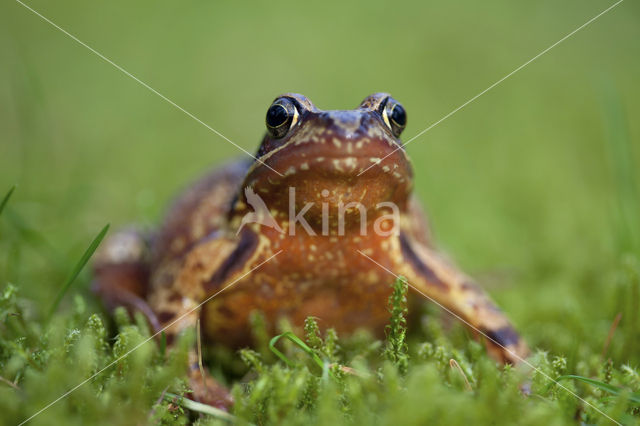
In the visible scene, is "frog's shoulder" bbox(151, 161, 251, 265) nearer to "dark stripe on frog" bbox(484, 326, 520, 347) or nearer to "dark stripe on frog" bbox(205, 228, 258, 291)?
"dark stripe on frog" bbox(205, 228, 258, 291)

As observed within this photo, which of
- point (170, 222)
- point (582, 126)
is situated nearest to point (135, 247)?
point (170, 222)

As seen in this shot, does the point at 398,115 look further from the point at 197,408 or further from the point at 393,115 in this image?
the point at 197,408

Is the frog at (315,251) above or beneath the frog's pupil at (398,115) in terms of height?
beneath

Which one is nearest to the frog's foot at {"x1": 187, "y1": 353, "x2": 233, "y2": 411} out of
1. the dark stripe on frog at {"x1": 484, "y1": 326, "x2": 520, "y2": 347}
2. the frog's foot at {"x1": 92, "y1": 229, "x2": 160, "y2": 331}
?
the frog's foot at {"x1": 92, "y1": 229, "x2": 160, "y2": 331}

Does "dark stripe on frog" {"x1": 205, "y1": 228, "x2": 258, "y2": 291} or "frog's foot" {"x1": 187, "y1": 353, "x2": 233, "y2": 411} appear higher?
"dark stripe on frog" {"x1": 205, "y1": 228, "x2": 258, "y2": 291}

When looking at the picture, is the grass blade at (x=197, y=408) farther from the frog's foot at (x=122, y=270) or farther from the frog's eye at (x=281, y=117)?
the frog's eye at (x=281, y=117)

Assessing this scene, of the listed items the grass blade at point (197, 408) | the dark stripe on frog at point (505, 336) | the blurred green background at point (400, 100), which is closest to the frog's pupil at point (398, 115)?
the dark stripe on frog at point (505, 336)
